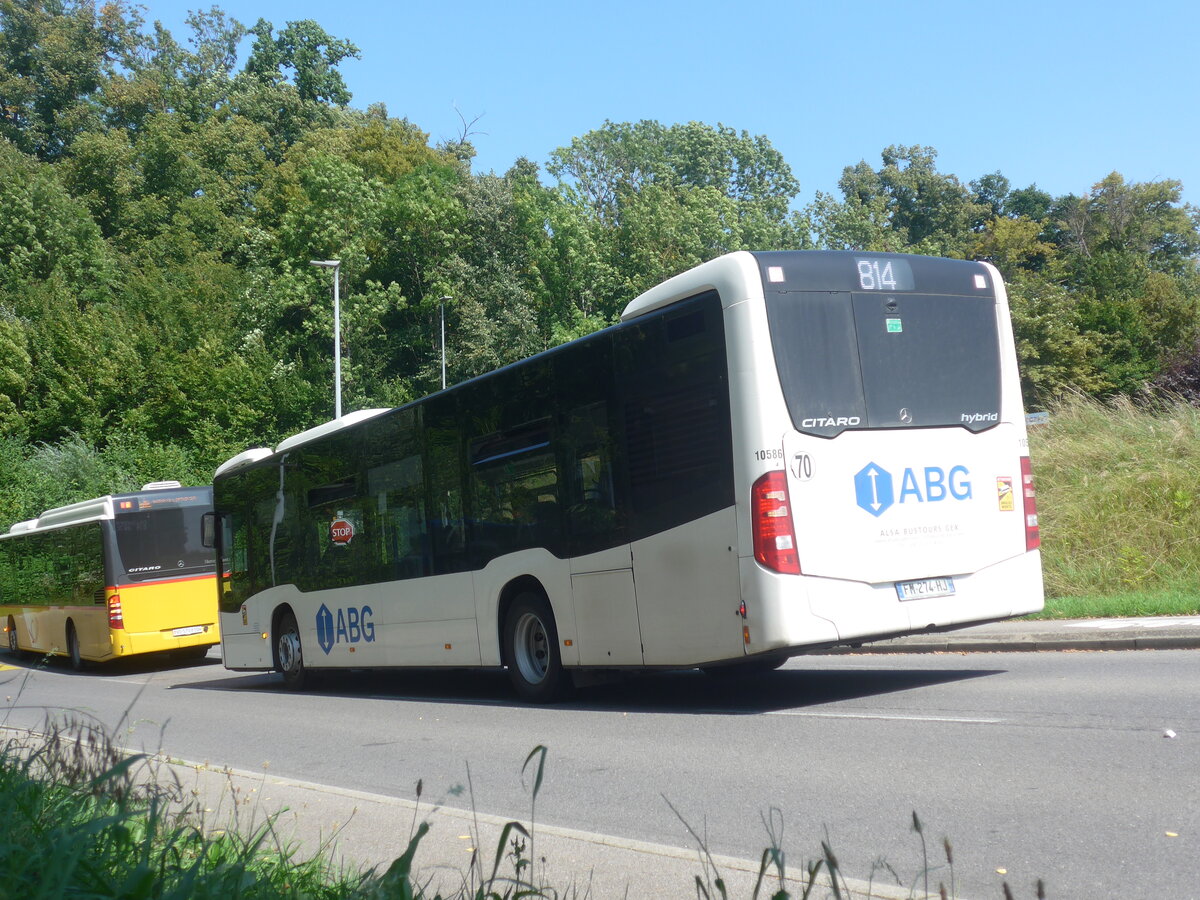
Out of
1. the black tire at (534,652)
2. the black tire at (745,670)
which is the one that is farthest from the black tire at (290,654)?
the black tire at (745,670)

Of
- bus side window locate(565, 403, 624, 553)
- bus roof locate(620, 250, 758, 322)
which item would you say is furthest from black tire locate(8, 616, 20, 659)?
bus roof locate(620, 250, 758, 322)

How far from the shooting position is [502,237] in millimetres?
59594

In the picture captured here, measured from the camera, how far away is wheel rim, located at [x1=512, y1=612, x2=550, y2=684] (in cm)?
1191

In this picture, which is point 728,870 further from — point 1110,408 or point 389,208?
point 389,208

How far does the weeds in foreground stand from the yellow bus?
1740 centimetres

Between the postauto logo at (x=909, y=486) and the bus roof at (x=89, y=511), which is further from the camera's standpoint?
the bus roof at (x=89, y=511)

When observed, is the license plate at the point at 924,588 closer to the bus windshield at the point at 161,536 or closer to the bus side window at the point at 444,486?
the bus side window at the point at 444,486

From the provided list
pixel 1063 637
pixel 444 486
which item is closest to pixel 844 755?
pixel 1063 637

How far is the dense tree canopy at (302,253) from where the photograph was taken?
52.1 metres

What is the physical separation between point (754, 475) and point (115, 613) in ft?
54.0

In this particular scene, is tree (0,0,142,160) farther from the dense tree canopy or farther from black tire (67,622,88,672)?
black tire (67,622,88,672)

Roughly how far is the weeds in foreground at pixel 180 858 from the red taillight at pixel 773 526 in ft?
11.3

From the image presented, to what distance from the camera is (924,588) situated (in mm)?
9609

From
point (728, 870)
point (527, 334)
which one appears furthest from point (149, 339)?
point (728, 870)
